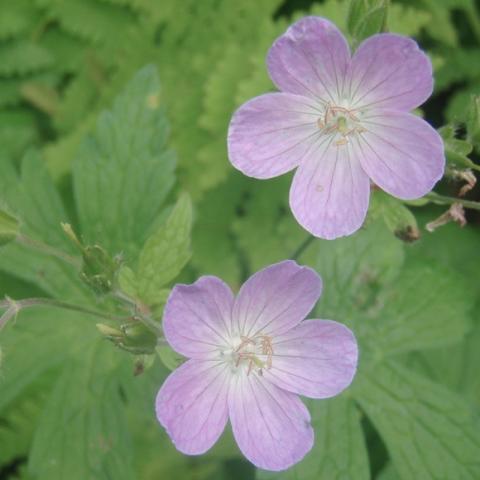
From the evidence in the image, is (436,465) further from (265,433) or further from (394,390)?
(265,433)

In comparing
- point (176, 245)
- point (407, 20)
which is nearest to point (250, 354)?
point (176, 245)

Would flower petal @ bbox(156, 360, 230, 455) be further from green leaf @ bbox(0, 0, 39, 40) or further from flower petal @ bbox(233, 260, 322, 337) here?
green leaf @ bbox(0, 0, 39, 40)

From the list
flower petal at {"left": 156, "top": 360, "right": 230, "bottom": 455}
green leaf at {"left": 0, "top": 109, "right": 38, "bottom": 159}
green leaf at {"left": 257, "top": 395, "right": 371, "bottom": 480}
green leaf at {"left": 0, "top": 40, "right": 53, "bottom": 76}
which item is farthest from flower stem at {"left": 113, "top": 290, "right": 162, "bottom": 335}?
green leaf at {"left": 0, "top": 40, "right": 53, "bottom": 76}

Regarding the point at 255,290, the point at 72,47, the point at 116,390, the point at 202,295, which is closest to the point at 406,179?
the point at 255,290

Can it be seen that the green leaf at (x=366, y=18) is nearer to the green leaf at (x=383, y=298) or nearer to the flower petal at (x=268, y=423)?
the green leaf at (x=383, y=298)

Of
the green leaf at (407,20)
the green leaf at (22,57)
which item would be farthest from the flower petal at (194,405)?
the green leaf at (22,57)

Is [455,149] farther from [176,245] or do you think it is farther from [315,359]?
[176,245]
